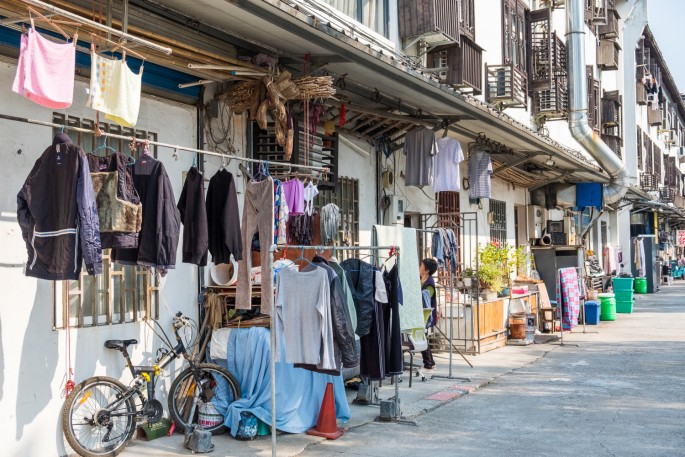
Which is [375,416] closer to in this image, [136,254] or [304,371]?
[304,371]

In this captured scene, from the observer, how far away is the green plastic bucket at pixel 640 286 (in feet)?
112

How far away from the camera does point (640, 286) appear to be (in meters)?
34.1

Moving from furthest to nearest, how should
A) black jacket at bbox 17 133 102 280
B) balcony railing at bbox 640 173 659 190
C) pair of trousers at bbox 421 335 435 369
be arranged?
balcony railing at bbox 640 173 659 190 < pair of trousers at bbox 421 335 435 369 < black jacket at bbox 17 133 102 280

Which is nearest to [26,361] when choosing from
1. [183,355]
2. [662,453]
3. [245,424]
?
[183,355]

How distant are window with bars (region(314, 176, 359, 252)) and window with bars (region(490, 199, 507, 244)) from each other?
7100 mm

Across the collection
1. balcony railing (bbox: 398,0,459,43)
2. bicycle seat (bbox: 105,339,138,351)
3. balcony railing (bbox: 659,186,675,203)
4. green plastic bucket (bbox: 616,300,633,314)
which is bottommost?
green plastic bucket (bbox: 616,300,633,314)

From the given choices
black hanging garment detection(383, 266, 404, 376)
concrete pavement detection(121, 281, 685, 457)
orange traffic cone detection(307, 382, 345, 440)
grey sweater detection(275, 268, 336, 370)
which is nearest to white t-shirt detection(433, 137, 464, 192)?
concrete pavement detection(121, 281, 685, 457)

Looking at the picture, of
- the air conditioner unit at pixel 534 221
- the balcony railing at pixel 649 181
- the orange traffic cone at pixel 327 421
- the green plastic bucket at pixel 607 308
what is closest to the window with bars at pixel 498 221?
the air conditioner unit at pixel 534 221

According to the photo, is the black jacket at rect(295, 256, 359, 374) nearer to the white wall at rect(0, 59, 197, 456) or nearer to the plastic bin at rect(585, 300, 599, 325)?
the white wall at rect(0, 59, 197, 456)

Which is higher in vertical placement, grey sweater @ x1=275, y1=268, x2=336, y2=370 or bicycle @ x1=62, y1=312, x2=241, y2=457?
grey sweater @ x1=275, y1=268, x2=336, y2=370

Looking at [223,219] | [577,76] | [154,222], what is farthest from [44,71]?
[577,76]

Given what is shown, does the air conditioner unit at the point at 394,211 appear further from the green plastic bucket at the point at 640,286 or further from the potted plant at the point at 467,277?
the green plastic bucket at the point at 640,286

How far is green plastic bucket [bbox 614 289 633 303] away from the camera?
2405cm

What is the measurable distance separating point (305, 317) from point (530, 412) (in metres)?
3.85
